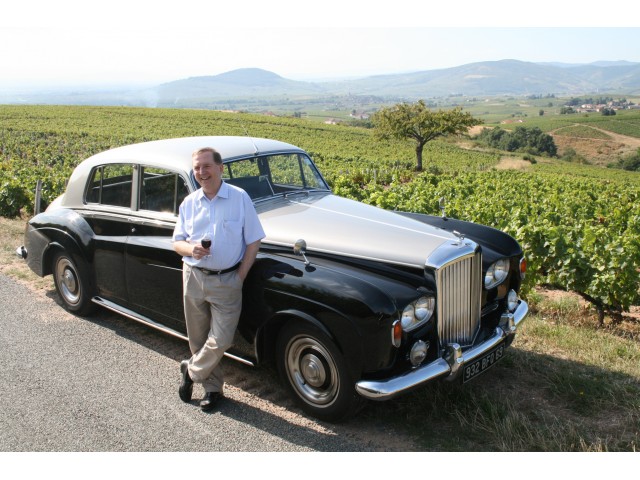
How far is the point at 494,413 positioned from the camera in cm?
409

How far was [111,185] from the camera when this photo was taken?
6012 millimetres

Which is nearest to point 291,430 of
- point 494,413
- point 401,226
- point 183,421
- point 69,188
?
point 183,421

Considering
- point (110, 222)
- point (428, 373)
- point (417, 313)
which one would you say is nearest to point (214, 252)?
point (417, 313)

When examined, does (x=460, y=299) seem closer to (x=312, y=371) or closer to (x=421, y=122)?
(x=312, y=371)

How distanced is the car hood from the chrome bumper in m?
0.72

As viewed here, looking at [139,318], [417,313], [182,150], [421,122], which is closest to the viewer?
[417,313]

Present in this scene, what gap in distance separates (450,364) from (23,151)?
136 feet

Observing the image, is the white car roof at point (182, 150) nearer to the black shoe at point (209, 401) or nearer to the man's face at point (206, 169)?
the man's face at point (206, 169)

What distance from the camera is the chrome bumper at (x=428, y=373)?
3672 millimetres

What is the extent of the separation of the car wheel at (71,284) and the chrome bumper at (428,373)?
3754 millimetres

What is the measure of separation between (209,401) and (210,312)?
2.36ft

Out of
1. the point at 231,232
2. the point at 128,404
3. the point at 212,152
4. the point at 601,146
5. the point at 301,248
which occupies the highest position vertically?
the point at 212,152

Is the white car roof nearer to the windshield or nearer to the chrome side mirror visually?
the windshield

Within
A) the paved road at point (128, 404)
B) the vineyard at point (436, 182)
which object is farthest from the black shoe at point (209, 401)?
the vineyard at point (436, 182)
